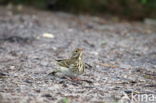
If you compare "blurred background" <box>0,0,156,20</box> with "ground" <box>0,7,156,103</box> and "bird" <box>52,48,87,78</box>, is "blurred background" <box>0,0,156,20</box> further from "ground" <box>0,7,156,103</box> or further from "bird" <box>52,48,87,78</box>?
"bird" <box>52,48,87,78</box>

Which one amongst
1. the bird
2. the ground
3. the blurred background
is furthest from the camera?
the blurred background

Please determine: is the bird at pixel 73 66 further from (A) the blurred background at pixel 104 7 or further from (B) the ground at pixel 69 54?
(A) the blurred background at pixel 104 7

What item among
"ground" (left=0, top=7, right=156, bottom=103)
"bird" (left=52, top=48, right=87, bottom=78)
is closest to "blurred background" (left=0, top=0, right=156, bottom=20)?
"ground" (left=0, top=7, right=156, bottom=103)

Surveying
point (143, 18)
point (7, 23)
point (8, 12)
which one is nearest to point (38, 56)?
point (7, 23)

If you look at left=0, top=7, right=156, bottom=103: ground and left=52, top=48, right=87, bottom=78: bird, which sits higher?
left=52, top=48, right=87, bottom=78: bird

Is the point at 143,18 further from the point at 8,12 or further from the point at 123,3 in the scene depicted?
the point at 8,12

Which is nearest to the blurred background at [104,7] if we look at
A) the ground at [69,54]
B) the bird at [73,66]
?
the ground at [69,54]
